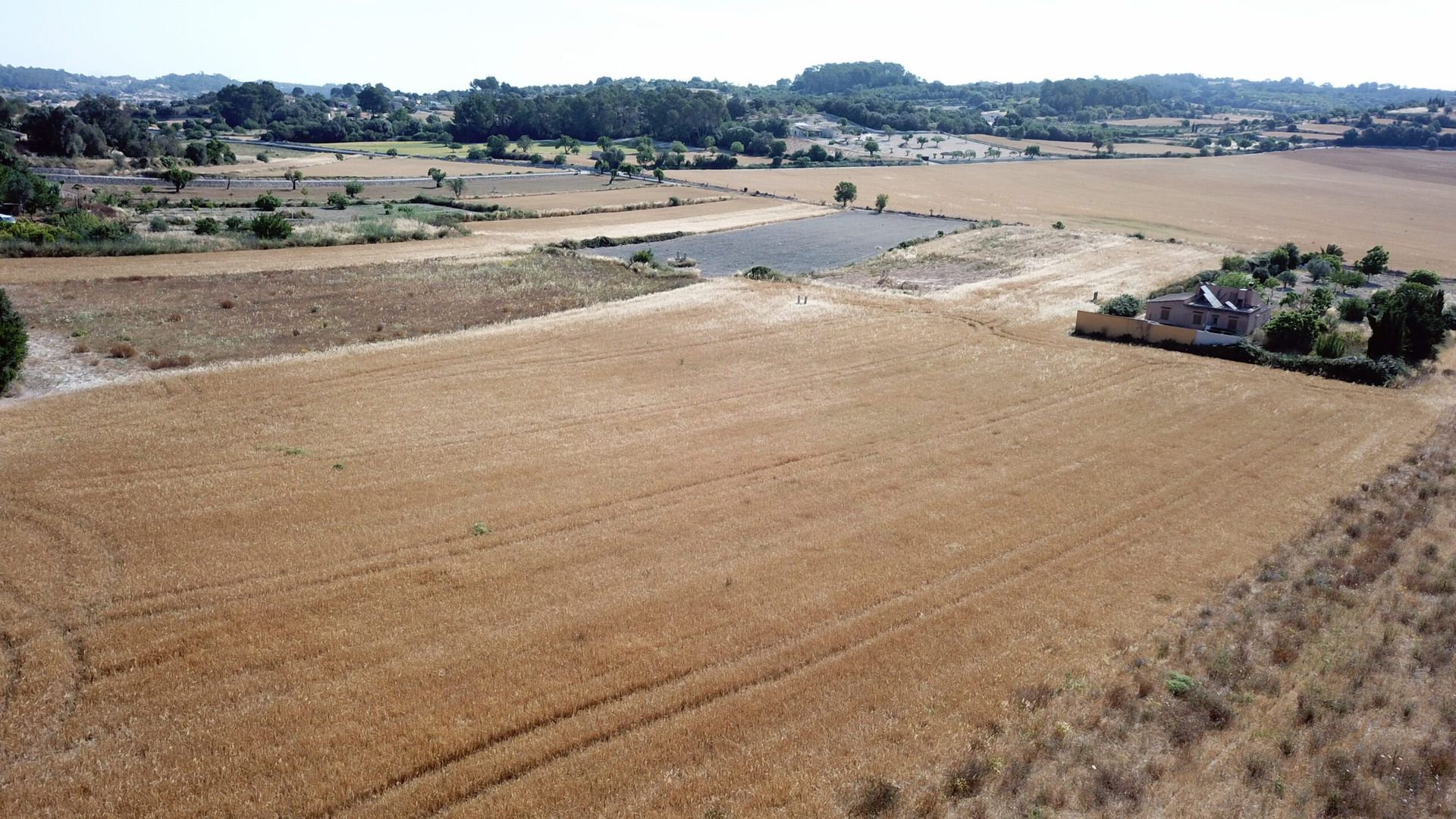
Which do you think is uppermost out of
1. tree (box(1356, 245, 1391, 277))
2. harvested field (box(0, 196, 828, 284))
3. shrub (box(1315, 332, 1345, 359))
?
harvested field (box(0, 196, 828, 284))

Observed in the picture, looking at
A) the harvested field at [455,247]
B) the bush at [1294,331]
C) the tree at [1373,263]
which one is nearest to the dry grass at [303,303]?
the harvested field at [455,247]

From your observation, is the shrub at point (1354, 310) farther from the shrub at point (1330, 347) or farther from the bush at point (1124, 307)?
the bush at point (1124, 307)

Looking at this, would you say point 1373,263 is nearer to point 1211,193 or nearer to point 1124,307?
point 1124,307

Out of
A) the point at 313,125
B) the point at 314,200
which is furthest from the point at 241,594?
the point at 313,125

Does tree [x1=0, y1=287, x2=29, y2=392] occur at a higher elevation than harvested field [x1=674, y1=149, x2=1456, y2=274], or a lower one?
lower

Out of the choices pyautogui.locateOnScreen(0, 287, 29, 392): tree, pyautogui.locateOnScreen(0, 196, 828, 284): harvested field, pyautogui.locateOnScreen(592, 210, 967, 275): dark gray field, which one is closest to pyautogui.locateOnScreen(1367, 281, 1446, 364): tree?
pyautogui.locateOnScreen(592, 210, 967, 275): dark gray field

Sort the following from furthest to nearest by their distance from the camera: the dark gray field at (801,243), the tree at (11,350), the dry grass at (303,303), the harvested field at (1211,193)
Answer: the harvested field at (1211,193), the dark gray field at (801,243), the dry grass at (303,303), the tree at (11,350)

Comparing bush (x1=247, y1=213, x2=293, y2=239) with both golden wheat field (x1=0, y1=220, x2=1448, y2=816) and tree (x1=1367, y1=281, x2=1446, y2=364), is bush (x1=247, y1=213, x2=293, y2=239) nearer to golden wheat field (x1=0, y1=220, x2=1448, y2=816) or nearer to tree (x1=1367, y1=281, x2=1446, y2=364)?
golden wheat field (x1=0, y1=220, x2=1448, y2=816)
